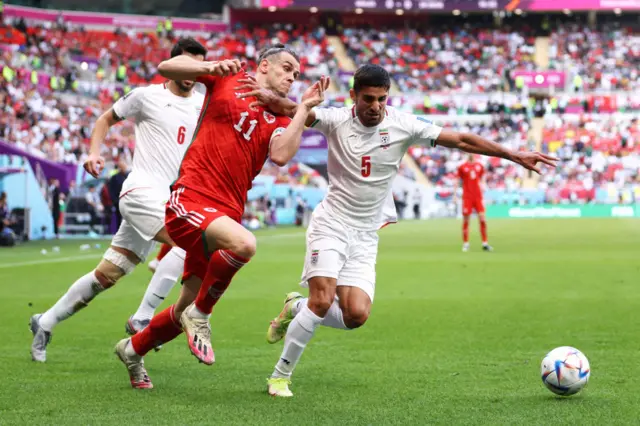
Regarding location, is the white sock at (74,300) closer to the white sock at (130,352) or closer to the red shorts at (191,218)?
the white sock at (130,352)

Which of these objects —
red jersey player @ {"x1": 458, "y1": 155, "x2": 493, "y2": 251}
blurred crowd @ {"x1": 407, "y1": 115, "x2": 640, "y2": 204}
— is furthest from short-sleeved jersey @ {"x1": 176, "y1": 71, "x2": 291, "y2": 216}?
blurred crowd @ {"x1": 407, "y1": 115, "x2": 640, "y2": 204}

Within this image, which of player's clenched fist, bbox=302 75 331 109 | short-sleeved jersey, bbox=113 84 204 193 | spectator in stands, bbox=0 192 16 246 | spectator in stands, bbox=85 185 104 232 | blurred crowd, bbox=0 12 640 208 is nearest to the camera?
player's clenched fist, bbox=302 75 331 109

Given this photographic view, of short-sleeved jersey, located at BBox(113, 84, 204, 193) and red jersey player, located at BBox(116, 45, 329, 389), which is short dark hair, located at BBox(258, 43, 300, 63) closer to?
red jersey player, located at BBox(116, 45, 329, 389)

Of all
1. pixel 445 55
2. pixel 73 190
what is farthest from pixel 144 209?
pixel 445 55

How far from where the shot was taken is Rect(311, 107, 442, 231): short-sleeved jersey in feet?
22.4

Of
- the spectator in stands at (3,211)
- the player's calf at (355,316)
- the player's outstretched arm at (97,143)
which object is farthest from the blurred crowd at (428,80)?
the player's calf at (355,316)

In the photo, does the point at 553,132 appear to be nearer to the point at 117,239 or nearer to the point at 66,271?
the point at 66,271

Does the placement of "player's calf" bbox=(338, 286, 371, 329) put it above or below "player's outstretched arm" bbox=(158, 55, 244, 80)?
below

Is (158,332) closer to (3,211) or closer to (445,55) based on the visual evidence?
(3,211)

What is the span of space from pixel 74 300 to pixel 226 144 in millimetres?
2309

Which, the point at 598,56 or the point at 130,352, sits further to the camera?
the point at 598,56

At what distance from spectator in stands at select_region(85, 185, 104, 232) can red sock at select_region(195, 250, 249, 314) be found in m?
23.1

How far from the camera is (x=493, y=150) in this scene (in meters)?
6.33

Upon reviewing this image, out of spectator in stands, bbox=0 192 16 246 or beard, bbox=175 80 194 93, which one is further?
spectator in stands, bbox=0 192 16 246
